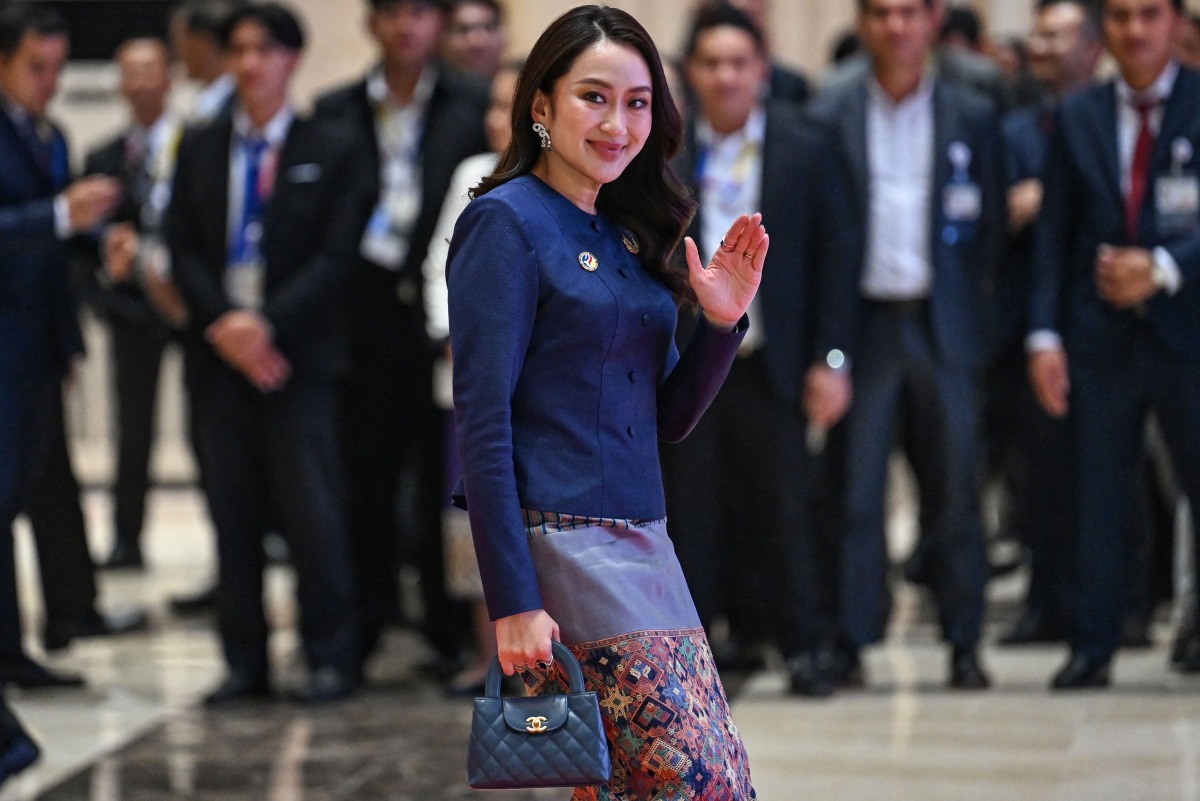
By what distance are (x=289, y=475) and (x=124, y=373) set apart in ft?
9.10

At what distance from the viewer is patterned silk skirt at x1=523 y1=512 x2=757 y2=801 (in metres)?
2.58

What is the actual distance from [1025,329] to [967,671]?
150 centimetres

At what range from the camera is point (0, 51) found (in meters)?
6.03

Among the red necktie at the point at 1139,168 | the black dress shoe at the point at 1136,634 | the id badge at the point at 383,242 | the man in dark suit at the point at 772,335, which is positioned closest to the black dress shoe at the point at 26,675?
the id badge at the point at 383,242

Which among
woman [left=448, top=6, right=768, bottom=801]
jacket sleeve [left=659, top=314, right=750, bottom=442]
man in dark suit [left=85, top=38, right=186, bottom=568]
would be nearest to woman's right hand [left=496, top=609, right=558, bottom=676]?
woman [left=448, top=6, right=768, bottom=801]

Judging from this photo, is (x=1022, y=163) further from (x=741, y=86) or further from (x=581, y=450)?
(x=581, y=450)

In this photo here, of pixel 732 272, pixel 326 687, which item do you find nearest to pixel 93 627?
pixel 326 687

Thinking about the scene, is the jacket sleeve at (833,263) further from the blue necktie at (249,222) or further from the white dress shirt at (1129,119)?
the blue necktie at (249,222)

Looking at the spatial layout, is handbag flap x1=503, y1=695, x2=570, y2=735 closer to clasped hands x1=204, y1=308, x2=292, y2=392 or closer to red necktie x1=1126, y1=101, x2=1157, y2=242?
clasped hands x1=204, y1=308, x2=292, y2=392

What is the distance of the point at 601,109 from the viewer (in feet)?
8.78

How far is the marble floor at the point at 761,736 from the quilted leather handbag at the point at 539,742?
79.5 inches

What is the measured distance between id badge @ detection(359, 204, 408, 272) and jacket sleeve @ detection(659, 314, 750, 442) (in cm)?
333

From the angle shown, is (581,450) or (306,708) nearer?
(581,450)

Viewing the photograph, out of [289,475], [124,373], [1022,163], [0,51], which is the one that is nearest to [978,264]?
[1022,163]
